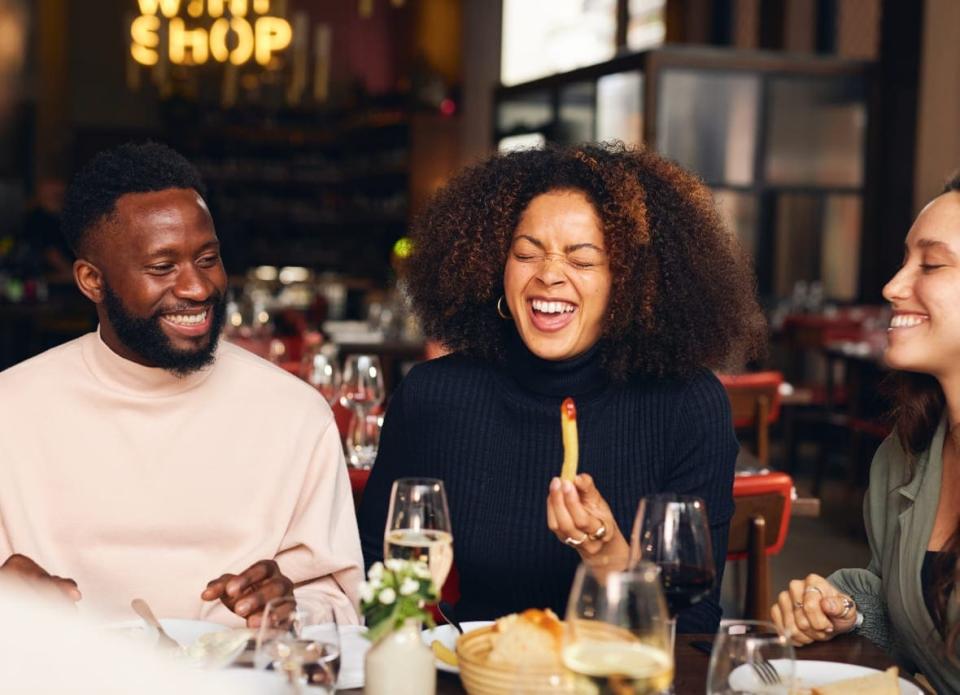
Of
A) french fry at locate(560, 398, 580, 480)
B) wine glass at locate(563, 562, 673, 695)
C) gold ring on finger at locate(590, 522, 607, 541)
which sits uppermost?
french fry at locate(560, 398, 580, 480)

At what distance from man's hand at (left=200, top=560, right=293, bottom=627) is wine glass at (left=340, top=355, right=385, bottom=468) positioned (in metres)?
1.54

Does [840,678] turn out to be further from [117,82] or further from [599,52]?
[117,82]

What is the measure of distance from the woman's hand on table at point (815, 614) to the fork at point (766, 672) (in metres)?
0.49

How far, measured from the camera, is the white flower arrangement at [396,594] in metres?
1.35

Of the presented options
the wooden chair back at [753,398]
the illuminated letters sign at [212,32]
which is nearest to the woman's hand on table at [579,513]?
the wooden chair back at [753,398]

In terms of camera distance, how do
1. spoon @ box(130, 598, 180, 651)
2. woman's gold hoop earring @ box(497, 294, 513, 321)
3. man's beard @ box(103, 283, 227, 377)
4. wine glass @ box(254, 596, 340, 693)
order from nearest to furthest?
wine glass @ box(254, 596, 340, 693) → spoon @ box(130, 598, 180, 651) → man's beard @ box(103, 283, 227, 377) → woman's gold hoop earring @ box(497, 294, 513, 321)

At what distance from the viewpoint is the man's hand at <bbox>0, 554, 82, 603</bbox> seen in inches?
68.1

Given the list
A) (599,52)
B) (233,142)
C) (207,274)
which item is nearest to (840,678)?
(207,274)

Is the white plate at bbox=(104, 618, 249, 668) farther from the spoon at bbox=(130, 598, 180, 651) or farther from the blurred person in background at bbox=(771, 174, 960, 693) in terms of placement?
the blurred person in background at bbox=(771, 174, 960, 693)

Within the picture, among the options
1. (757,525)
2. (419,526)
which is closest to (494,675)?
(419,526)

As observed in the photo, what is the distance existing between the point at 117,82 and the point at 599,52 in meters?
6.06

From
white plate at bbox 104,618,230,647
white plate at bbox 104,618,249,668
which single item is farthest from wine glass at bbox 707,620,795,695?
white plate at bbox 104,618,230,647

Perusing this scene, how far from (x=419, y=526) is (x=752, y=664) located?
0.45 metres

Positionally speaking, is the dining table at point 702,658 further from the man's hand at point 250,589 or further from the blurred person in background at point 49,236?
the blurred person in background at point 49,236
